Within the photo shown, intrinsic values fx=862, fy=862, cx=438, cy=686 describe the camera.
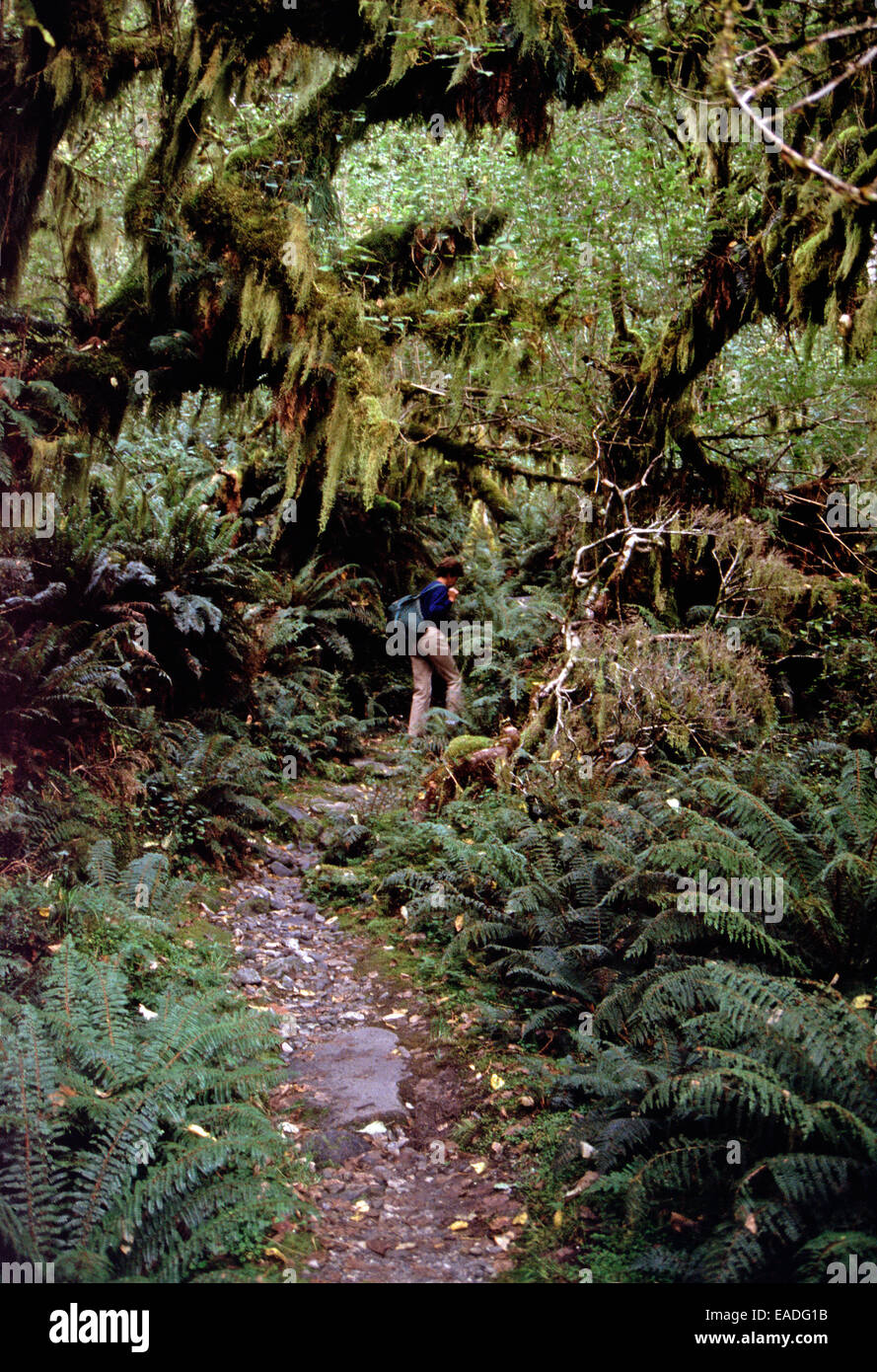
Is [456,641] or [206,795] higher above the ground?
[456,641]

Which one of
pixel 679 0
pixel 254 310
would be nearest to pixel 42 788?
pixel 254 310

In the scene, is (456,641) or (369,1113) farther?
(456,641)

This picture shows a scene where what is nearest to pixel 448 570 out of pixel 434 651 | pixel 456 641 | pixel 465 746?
pixel 434 651

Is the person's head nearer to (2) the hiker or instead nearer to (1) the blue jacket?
(2) the hiker

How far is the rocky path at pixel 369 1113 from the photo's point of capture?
2.98 meters

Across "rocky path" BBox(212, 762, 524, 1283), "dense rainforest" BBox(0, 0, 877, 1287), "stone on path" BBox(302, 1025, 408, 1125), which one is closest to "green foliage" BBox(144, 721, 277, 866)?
"dense rainforest" BBox(0, 0, 877, 1287)

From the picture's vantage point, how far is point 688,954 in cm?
396

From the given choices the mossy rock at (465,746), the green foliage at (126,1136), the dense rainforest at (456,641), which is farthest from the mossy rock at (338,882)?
the green foliage at (126,1136)

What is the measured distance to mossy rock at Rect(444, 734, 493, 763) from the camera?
777cm

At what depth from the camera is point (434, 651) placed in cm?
932

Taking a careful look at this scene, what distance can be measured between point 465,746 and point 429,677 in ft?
6.27

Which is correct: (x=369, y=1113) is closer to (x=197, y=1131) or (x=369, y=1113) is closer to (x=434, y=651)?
(x=197, y=1131)

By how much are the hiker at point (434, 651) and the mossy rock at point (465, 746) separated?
132cm

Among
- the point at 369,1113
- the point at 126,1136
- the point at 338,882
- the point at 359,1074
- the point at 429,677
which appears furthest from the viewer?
the point at 429,677
